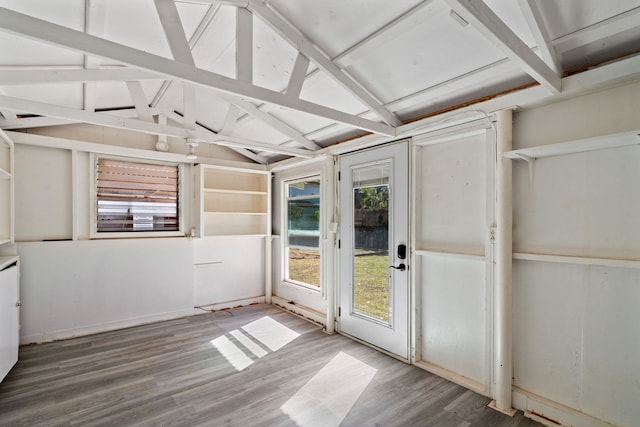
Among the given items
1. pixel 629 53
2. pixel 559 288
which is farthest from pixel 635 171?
pixel 559 288

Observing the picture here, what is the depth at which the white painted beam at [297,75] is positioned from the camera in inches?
93.3

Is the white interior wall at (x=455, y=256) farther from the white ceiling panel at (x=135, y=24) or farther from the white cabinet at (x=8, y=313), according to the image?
the white cabinet at (x=8, y=313)

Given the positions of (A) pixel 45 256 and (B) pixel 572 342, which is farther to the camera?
(A) pixel 45 256

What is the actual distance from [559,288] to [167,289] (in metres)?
4.53

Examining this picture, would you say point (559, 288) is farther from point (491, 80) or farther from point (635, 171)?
point (491, 80)

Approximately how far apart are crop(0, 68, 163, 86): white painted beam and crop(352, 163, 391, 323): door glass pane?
2269mm

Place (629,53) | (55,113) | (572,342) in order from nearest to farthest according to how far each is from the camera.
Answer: (629,53) < (572,342) < (55,113)

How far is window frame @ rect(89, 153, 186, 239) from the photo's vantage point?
4.09m

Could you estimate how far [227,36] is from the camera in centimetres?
270

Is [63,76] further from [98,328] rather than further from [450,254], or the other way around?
[450,254]

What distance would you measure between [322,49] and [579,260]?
7.71 feet

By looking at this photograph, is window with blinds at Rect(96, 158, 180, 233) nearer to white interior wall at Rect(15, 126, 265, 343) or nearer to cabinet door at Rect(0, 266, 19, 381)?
white interior wall at Rect(15, 126, 265, 343)

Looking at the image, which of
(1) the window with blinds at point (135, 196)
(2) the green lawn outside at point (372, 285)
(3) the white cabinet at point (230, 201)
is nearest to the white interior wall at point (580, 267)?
(2) the green lawn outside at point (372, 285)

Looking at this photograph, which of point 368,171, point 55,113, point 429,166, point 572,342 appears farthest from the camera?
point 368,171
